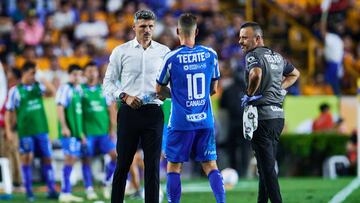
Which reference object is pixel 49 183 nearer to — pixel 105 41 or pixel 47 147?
pixel 47 147

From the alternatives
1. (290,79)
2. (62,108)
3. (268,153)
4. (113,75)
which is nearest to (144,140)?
(113,75)

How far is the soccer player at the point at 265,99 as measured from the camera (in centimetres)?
1209

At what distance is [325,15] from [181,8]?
12.4 ft

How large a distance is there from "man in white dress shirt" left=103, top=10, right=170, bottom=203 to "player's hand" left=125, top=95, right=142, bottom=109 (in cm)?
4

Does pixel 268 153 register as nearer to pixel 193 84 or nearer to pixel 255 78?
pixel 255 78

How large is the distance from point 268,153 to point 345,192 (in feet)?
15.3

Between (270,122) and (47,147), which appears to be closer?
Answer: (270,122)

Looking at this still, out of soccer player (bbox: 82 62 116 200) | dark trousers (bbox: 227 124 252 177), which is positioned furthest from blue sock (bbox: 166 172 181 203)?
dark trousers (bbox: 227 124 252 177)

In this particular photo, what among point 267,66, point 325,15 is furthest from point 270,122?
point 325,15

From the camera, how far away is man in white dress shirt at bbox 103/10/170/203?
12141mm

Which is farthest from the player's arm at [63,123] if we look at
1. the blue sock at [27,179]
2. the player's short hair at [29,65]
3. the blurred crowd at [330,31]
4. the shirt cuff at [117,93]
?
the blurred crowd at [330,31]

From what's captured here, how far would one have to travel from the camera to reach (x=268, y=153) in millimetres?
12172

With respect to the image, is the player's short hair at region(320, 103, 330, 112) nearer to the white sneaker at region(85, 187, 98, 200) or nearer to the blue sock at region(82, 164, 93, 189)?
the blue sock at region(82, 164, 93, 189)

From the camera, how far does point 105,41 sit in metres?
25.3
